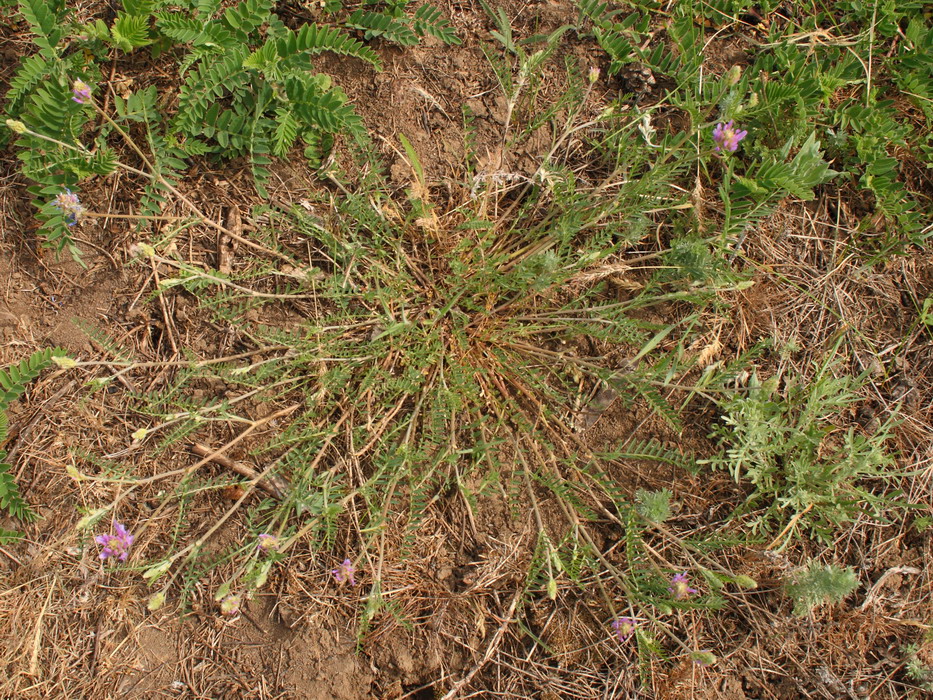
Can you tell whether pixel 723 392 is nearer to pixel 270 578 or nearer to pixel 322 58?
pixel 270 578

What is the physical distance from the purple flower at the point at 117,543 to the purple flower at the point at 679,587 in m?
1.74

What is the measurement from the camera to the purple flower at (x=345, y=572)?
2189mm

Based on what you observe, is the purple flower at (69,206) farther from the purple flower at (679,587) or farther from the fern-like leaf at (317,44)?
the purple flower at (679,587)

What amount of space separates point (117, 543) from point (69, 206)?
1.09m

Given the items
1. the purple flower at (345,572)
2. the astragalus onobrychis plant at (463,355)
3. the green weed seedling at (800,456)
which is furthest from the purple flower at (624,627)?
the purple flower at (345,572)

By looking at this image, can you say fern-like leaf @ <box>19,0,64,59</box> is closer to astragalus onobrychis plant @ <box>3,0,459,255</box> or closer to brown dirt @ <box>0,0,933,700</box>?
astragalus onobrychis plant @ <box>3,0,459,255</box>

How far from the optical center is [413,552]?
7.81ft

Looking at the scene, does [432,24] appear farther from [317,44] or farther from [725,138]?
[725,138]

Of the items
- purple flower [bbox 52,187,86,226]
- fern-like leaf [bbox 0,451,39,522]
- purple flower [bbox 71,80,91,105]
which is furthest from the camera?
fern-like leaf [bbox 0,451,39,522]

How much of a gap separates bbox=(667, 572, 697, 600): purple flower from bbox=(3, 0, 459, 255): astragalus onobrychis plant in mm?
1804

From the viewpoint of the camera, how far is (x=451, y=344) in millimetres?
2422

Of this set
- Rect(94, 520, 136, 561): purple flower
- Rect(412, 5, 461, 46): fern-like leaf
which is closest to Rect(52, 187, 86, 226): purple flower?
Rect(94, 520, 136, 561): purple flower

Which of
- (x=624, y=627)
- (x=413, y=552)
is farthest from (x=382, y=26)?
(x=624, y=627)

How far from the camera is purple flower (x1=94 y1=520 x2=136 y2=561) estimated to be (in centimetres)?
210
